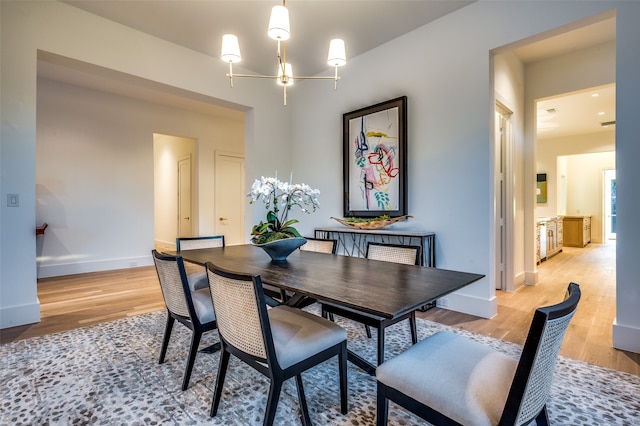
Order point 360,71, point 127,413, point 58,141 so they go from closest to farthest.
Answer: point 127,413, point 360,71, point 58,141

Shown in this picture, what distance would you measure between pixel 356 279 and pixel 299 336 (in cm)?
41

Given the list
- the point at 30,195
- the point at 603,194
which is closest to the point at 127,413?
the point at 30,195

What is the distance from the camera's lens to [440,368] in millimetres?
1160

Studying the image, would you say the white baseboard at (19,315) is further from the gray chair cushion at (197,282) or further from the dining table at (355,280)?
the dining table at (355,280)

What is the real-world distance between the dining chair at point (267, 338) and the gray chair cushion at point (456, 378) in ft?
1.24

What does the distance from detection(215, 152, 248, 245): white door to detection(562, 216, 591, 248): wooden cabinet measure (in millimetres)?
8259

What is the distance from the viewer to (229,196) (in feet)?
21.8

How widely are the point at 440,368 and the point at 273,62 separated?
13.8 ft

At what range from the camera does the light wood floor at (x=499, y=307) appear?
7.91ft

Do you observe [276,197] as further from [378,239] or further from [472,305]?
[472,305]

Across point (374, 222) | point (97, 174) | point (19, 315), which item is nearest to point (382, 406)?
point (374, 222)

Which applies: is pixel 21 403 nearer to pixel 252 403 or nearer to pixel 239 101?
pixel 252 403

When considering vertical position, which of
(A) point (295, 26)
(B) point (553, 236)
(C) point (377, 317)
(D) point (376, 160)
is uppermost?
(A) point (295, 26)

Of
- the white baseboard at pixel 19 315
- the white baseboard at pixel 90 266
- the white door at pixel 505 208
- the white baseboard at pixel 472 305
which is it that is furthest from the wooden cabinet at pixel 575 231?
the white baseboard at pixel 19 315
